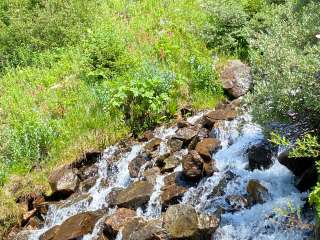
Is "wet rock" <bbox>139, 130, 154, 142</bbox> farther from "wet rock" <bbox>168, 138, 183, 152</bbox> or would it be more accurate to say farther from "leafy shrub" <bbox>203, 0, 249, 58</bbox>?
"leafy shrub" <bbox>203, 0, 249, 58</bbox>

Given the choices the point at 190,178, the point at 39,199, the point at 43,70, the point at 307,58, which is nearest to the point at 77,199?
the point at 39,199

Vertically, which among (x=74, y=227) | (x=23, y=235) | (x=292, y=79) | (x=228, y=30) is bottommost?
(x=23, y=235)

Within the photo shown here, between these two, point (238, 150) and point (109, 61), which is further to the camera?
point (109, 61)

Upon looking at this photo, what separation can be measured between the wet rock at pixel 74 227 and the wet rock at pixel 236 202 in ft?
7.88

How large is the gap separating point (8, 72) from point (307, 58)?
10563 millimetres

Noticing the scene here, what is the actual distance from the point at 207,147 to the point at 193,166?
2.09 ft

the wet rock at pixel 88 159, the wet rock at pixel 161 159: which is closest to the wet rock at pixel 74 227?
→ the wet rock at pixel 161 159

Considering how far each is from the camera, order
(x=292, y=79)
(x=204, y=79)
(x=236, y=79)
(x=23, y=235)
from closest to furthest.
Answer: (x=292, y=79) < (x=23, y=235) < (x=236, y=79) < (x=204, y=79)

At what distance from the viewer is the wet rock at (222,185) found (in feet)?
26.3

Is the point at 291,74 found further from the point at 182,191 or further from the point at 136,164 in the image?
the point at 136,164

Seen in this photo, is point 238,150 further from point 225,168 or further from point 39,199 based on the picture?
point 39,199

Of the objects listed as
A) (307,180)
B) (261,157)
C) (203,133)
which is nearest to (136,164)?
(203,133)

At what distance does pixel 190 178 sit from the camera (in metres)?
8.41

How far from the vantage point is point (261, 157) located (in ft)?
26.9
